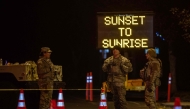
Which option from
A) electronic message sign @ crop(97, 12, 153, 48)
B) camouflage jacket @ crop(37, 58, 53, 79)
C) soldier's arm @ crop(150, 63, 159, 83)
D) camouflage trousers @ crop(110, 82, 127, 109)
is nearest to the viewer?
soldier's arm @ crop(150, 63, 159, 83)

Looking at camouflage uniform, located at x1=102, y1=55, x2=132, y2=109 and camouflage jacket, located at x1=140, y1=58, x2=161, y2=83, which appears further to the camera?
camouflage uniform, located at x1=102, y1=55, x2=132, y2=109

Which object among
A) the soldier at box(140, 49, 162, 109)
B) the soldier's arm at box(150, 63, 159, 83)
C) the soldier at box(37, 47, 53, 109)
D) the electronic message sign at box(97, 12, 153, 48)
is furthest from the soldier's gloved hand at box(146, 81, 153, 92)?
the electronic message sign at box(97, 12, 153, 48)

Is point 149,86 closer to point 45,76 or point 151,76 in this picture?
point 151,76

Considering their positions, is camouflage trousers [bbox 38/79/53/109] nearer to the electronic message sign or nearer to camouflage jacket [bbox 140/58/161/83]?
camouflage jacket [bbox 140/58/161/83]

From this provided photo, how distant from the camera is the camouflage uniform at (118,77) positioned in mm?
14172

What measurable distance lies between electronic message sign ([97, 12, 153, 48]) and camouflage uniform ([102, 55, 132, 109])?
5245 millimetres

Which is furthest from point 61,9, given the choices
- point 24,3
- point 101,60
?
point 101,60

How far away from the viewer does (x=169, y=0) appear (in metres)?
23.2

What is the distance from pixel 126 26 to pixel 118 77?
5739mm

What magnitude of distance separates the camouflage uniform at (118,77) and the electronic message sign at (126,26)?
5245mm

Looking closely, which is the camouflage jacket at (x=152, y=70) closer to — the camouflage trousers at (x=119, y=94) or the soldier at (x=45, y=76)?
the camouflage trousers at (x=119, y=94)

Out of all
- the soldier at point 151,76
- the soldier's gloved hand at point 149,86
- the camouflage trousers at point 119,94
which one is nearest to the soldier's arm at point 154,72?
the soldier at point 151,76

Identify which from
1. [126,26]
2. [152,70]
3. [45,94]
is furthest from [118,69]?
[126,26]

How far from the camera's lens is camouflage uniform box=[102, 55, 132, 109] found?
558 inches
